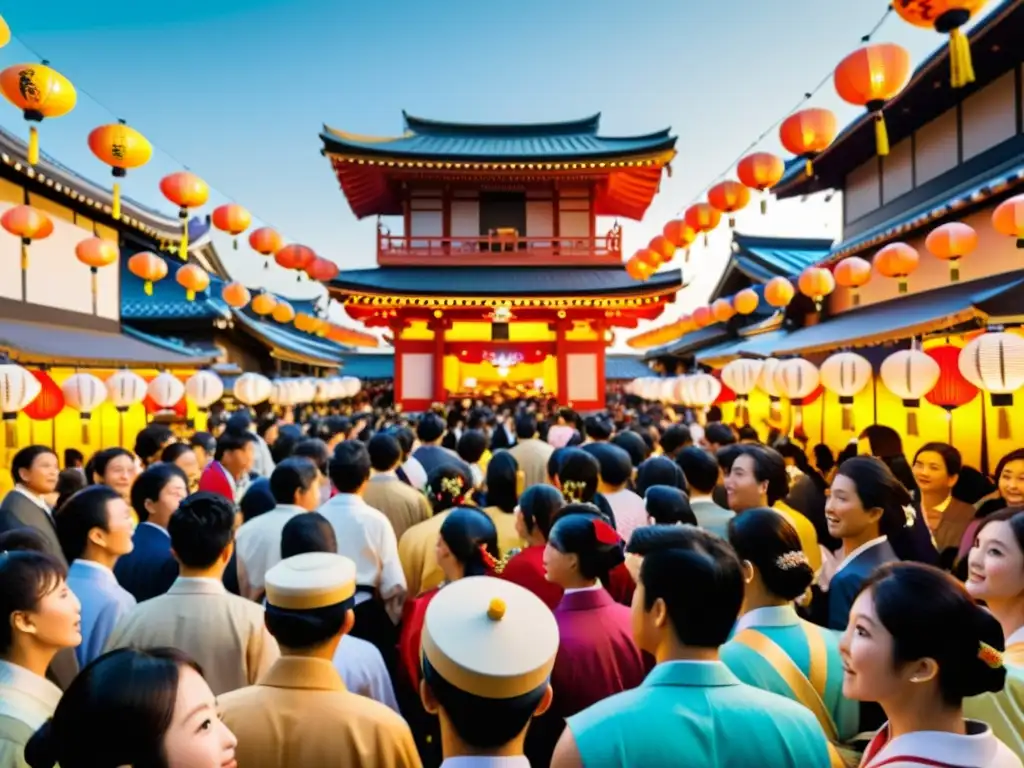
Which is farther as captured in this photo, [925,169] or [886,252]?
[925,169]

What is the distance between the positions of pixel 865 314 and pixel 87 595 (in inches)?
530

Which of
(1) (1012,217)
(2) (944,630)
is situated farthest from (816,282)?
(2) (944,630)

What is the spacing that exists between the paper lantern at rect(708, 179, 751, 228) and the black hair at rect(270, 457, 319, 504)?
28.0 ft

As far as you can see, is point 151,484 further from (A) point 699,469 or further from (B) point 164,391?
(B) point 164,391

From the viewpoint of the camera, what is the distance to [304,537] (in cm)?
293

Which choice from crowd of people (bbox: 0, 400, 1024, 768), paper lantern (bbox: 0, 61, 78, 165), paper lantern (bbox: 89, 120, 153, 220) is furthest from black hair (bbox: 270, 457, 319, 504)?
paper lantern (bbox: 89, 120, 153, 220)

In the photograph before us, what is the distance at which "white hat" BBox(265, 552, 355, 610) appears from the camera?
209cm

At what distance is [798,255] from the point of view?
2292cm

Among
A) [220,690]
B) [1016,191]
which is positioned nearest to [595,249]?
[1016,191]

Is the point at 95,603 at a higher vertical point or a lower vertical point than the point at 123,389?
lower

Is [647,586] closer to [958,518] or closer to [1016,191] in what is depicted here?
[958,518]

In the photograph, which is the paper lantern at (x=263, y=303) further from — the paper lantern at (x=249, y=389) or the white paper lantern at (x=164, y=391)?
the white paper lantern at (x=164, y=391)

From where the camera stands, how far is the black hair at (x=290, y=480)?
4102 mm

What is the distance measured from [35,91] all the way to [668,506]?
765 cm
